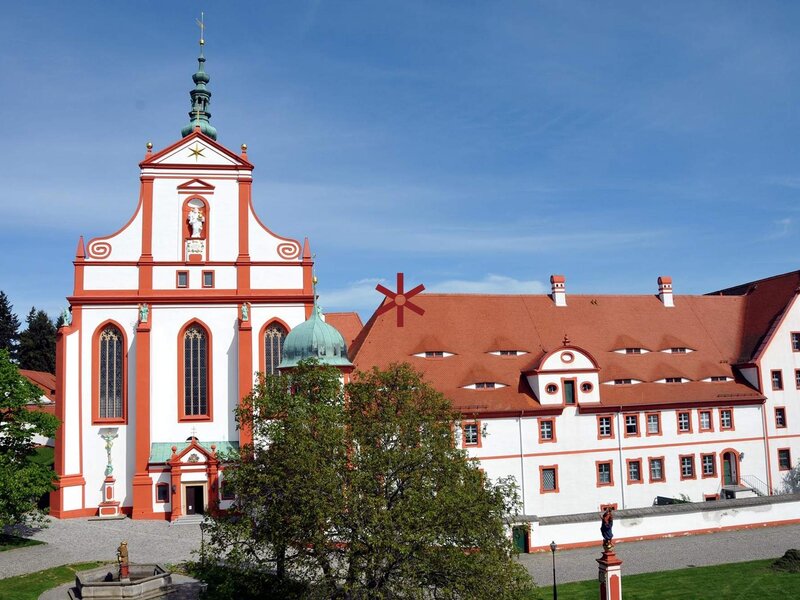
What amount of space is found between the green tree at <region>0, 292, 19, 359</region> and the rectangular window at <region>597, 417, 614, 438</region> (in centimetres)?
7949

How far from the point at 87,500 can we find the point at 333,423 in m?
25.4

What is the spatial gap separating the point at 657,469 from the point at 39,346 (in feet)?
249

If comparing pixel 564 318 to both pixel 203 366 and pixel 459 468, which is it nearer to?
pixel 203 366

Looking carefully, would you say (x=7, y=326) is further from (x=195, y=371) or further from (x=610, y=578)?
(x=610, y=578)

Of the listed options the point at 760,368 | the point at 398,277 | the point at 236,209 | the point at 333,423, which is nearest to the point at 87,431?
the point at 236,209

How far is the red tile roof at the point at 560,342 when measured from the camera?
128 feet

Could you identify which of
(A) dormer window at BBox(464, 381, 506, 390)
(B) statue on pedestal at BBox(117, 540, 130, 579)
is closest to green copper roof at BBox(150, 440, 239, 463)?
(A) dormer window at BBox(464, 381, 506, 390)

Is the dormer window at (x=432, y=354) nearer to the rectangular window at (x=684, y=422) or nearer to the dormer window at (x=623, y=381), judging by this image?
the dormer window at (x=623, y=381)

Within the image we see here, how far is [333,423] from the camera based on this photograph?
18281mm

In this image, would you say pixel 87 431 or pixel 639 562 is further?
pixel 87 431

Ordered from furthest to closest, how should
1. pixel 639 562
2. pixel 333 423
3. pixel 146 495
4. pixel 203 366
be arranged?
pixel 203 366
pixel 146 495
pixel 639 562
pixel 333 423

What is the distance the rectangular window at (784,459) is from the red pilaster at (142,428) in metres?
32.5

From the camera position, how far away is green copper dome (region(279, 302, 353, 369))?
35.9 m

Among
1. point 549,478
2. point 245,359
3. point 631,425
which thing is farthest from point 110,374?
point 631,425
